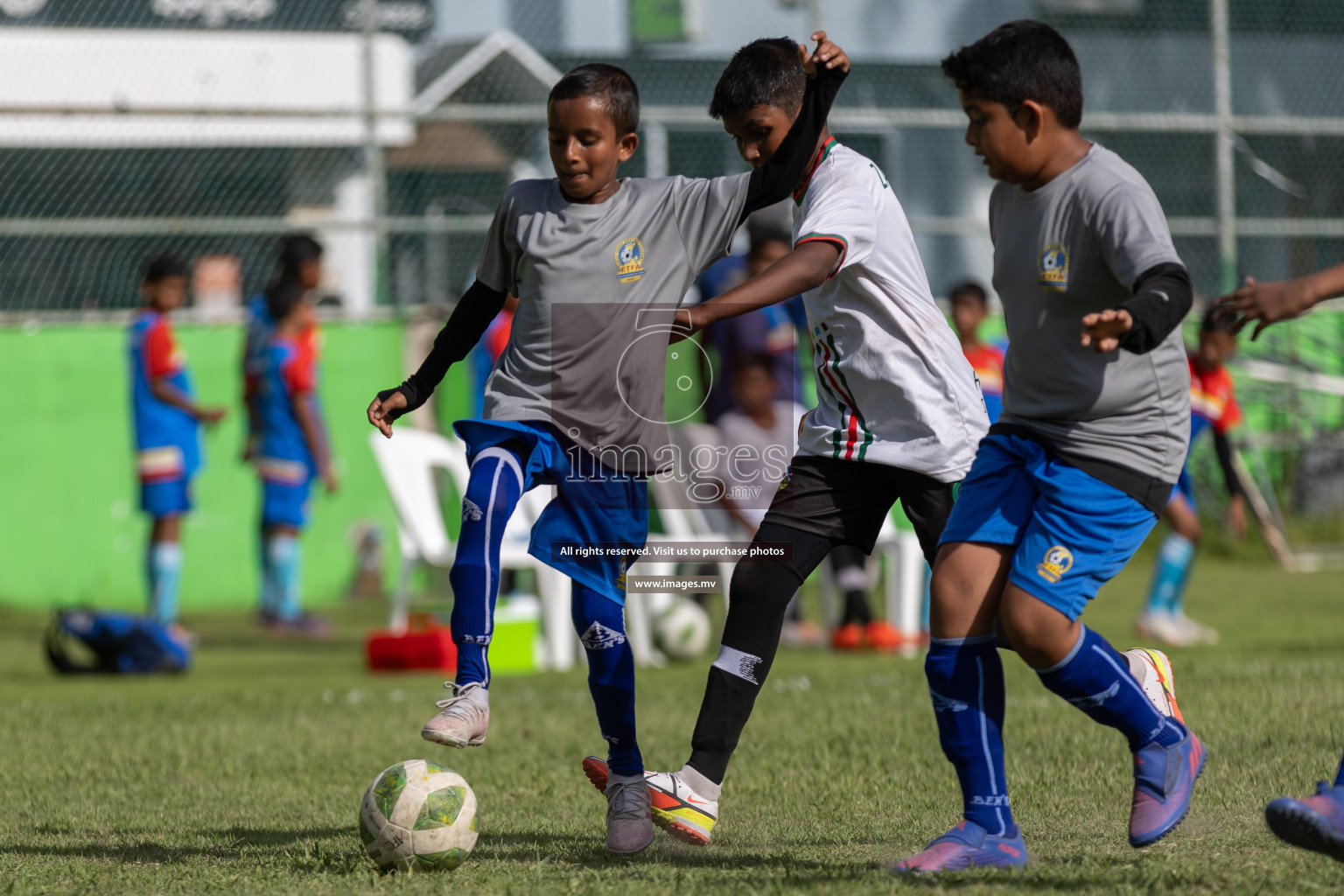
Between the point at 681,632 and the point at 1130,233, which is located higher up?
the point at 1130,233

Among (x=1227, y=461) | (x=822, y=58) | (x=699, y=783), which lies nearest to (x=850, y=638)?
(x=1227, y=461)

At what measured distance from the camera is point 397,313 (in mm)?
12430

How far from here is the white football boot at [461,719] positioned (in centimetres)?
360

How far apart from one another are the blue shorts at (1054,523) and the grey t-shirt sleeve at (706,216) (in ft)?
3.55

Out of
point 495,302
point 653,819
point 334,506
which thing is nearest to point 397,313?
point 334,506

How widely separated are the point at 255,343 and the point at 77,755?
17.1ft

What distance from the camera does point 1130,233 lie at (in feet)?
10.8

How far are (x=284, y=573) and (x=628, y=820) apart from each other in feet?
23.1

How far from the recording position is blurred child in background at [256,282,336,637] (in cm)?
1051

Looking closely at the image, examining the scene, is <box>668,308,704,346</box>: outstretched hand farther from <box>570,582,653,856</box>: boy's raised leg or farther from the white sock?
the white sock

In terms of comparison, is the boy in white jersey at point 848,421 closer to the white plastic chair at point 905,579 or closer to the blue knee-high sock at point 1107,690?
the blue knee-high sock at point 1107,690

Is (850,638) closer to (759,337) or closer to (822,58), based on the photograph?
(759,337)

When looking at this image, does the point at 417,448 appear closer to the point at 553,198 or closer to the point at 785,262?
the point at 553,198

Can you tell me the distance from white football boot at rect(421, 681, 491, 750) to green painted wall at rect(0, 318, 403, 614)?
832 cm
